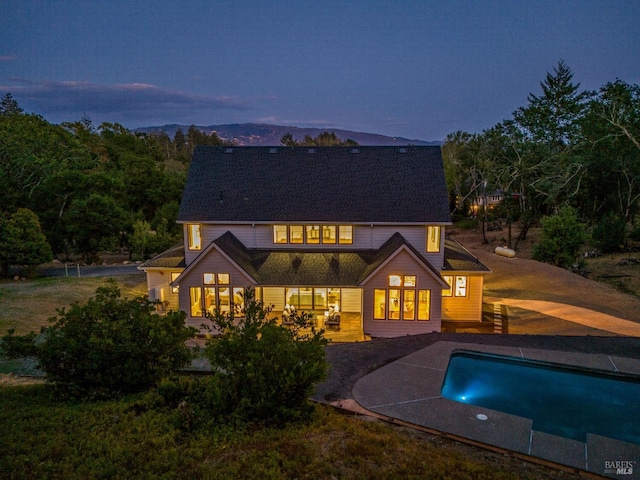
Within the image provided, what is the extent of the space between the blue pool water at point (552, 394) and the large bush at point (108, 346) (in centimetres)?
778

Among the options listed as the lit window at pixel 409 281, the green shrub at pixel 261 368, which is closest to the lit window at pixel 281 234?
Result: the lit window at pixel 409 281

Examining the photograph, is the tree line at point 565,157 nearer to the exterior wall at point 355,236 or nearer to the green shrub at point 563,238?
the green shrub at point 563,238

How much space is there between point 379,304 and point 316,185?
7.82 m

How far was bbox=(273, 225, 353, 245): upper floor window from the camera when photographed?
815 inches

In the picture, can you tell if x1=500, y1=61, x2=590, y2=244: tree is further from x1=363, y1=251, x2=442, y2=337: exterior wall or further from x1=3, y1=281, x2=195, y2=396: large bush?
x1=3, y1=281, x2=195, y2=396: large bush

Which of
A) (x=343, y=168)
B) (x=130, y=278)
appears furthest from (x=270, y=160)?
(x=130, y=278)

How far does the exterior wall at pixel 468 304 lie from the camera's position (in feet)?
65.1

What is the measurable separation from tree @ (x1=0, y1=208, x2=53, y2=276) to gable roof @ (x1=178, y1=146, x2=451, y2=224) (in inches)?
508

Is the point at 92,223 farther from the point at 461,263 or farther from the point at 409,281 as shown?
the point at 461,263

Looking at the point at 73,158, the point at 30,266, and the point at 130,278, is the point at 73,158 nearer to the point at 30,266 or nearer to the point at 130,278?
the point at 30,266

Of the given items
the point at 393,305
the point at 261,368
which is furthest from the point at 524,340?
the point at 261,368

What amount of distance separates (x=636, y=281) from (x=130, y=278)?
34.0 metres

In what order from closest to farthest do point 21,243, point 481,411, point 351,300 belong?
point 481,411, point 351,300, point 21,243

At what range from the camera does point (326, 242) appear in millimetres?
20797
